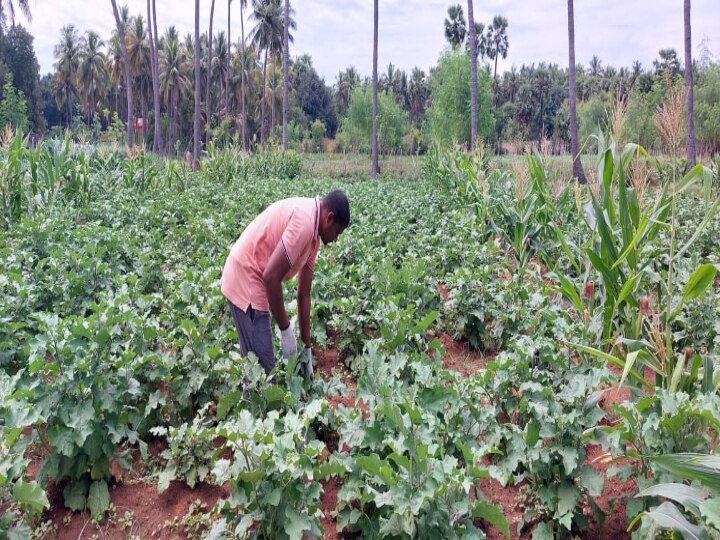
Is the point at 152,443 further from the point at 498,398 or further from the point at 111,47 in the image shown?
the point at 111,47

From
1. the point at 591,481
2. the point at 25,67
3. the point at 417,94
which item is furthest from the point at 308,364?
the point at 417,94

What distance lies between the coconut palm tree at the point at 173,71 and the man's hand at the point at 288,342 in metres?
45.0

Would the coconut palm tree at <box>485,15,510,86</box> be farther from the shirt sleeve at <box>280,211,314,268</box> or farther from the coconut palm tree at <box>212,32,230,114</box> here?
the shirt sleeve at <box>280,211,314,268</box>

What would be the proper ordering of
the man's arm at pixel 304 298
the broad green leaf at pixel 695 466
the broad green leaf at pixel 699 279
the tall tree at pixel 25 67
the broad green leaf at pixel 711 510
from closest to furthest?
the broad green leaf at pixel 711 510
the broad green leaf at pixel 695 466
the broad green leaf at pixel 699 279
the man's arm at pixel 304 298
the tall tree at pixel 25 67

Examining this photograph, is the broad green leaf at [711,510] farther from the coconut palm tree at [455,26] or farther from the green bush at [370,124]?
the coconut palm tree at [455,26]

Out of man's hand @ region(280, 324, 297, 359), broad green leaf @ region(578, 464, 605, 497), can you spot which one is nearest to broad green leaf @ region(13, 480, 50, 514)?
man's hand @ region(280, 324, 297, 359)

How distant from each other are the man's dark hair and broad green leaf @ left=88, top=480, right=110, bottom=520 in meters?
1.78

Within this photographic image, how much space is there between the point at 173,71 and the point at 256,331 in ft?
154

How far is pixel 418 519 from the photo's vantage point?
2.11 metres

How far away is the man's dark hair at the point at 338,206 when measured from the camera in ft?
9.70

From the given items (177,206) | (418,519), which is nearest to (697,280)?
(418,519)

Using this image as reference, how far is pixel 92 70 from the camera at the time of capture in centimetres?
4841

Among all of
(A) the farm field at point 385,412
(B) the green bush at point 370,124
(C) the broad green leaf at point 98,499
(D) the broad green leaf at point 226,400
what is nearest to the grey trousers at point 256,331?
(A) the farm field at point 385,412

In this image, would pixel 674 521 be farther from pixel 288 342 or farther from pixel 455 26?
pixel 455 26
